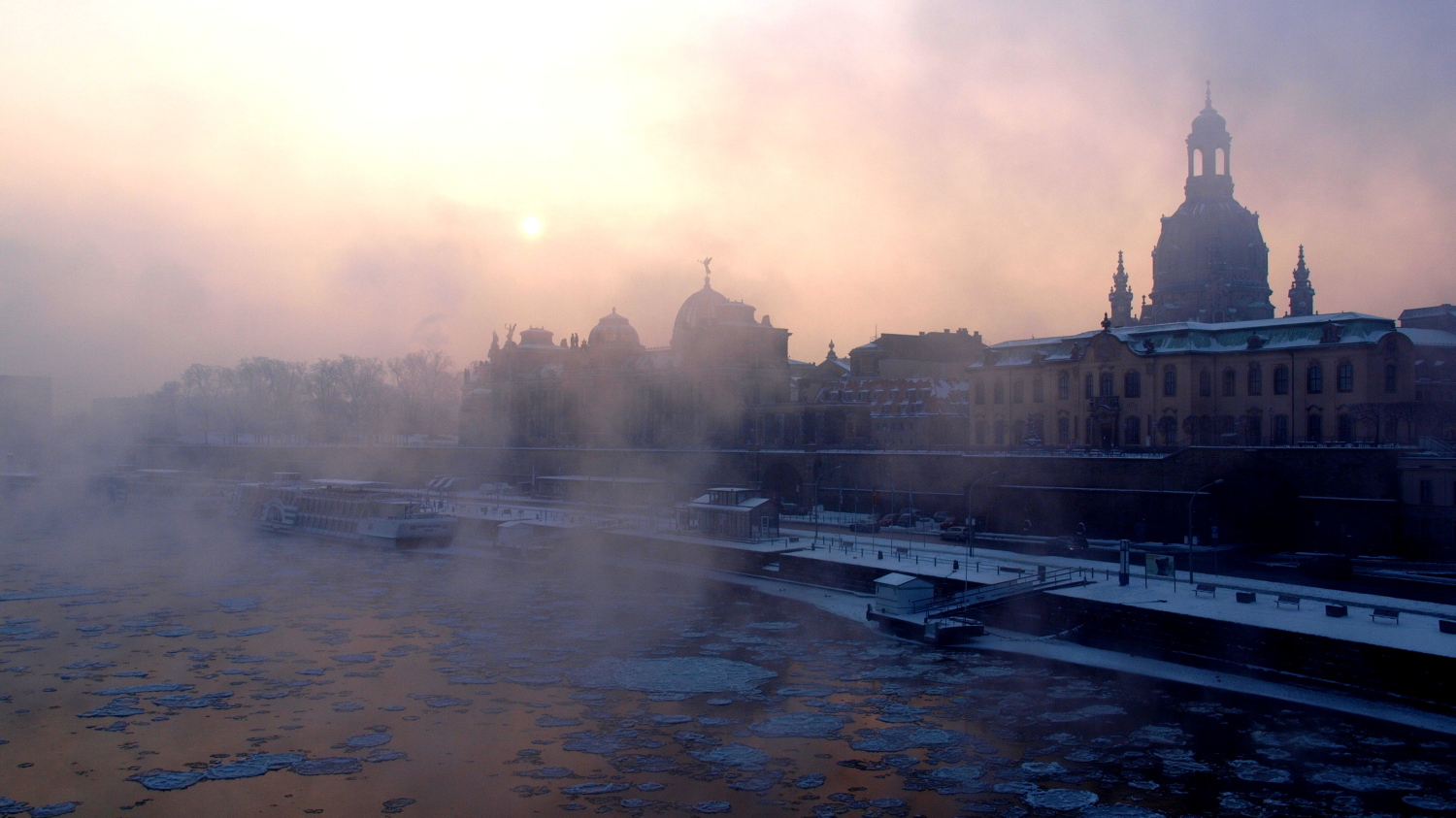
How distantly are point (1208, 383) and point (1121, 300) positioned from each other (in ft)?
105

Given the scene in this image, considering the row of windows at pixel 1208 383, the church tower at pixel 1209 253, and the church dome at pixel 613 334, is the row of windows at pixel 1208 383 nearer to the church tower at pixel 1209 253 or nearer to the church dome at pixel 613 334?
the church tower at pixel 1209 253

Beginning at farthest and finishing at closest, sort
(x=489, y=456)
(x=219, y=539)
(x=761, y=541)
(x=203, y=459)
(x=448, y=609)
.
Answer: (x=203, y=459)
(x=489, y=456)
(x=219, y=539)
(x=761, y=541)
(x=448, y=609)

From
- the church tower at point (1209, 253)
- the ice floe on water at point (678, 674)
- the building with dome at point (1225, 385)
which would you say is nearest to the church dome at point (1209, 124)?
the church tower at point (1209, 253)

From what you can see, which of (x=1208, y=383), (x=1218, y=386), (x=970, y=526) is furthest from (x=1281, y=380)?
(x=970, y=526)

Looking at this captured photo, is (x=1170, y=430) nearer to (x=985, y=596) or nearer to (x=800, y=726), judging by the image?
(x=985, y=596)

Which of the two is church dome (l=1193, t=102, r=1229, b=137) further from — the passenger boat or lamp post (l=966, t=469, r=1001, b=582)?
the passenger boat

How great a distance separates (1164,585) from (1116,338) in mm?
20311

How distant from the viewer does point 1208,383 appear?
147 ft

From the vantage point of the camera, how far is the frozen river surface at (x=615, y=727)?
15828 mm

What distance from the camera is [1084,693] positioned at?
22.2 metres

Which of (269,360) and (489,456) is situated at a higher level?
(269,360)

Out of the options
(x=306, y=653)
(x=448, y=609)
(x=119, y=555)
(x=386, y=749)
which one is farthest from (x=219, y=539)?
(x=386, y=749)

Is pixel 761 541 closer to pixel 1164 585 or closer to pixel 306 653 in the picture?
pixel 1164 585

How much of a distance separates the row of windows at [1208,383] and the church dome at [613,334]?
1349 inches
